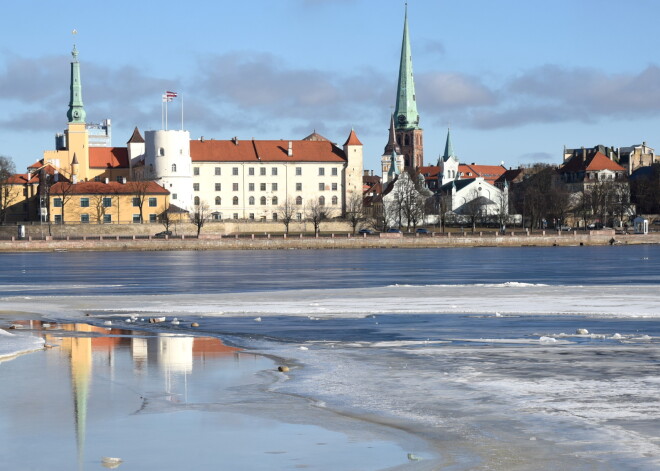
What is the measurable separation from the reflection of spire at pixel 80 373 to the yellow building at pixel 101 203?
98.6m

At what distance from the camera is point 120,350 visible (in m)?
19.1

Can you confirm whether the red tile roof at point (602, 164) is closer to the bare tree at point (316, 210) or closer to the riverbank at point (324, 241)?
the bare tree at point (316, 210)

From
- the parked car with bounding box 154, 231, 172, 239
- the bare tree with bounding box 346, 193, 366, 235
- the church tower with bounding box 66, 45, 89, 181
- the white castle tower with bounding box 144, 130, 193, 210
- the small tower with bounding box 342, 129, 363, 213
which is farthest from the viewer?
the small tower with bounding box 342, 129, 363, 213

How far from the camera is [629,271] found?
5012 centimetres

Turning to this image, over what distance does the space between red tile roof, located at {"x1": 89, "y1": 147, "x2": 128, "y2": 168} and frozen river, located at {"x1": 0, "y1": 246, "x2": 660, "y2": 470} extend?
105m

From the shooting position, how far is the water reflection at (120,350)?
572 inches

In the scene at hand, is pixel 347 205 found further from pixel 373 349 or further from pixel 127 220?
pixel 373 349

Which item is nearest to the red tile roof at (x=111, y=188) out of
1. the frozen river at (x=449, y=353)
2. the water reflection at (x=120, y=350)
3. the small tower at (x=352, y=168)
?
the small tower at (x=352, y=168)

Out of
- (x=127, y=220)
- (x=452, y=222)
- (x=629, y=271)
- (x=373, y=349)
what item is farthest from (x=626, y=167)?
(x=373, y=349)

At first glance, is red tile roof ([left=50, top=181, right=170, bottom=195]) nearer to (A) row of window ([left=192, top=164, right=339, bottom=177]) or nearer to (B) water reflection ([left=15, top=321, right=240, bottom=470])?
(A) row of window ([left=192, top=164, right=339, bottom=177])

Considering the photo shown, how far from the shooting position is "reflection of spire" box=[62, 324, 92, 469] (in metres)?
12.0

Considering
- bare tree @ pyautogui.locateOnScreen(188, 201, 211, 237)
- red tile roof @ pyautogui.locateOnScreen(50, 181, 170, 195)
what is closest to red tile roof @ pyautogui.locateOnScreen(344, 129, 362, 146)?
bare tree @ pyautogui.locateOnScreen(188, 201, 211, 237)

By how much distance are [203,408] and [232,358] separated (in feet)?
15.5

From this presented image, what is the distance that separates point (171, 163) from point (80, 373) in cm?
11940
